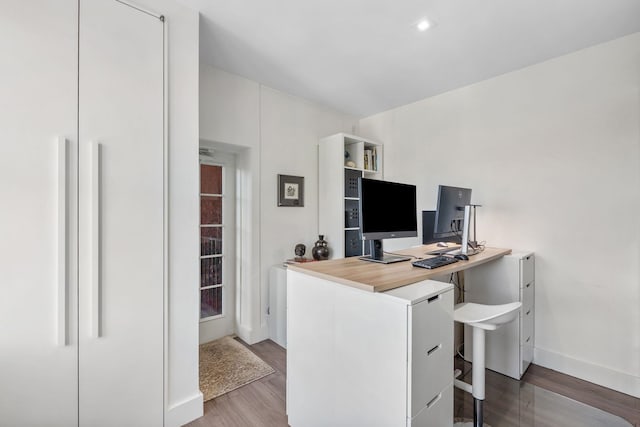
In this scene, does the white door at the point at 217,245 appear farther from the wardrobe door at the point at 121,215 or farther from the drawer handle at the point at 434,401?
the drawer handle at the point at 434,401

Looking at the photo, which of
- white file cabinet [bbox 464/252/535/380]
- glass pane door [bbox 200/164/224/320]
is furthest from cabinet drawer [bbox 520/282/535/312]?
glass pane door [bbox 200/164/224/320]

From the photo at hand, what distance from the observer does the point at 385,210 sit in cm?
173

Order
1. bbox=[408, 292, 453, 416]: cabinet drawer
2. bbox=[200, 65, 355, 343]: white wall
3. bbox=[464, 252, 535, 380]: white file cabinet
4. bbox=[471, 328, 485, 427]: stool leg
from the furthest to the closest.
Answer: bbox=[200, 65, 355, 343]: white wall, bbox=[464, 252, 535, 380]: white file cabinet, bbox=[471, 328, 485, 427]: stool leg, bbox=[408, 292, 453, 416]: cabinet drawer

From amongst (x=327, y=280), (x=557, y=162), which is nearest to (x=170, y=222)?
(x=327, y=280)

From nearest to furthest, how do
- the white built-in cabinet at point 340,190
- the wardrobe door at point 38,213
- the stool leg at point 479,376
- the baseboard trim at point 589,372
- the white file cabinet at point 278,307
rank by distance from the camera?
1. the wardrobe door at point 38,213
2. the stool leg at point 479,376
3. the baseboard trim at point 589,372
4. the white file cabinet at point 278,307
5. the white built-in cabinet at point 340,190

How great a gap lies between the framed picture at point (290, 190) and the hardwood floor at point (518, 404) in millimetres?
1661

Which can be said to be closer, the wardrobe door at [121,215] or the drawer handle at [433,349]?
the drawer handle at [433,349]

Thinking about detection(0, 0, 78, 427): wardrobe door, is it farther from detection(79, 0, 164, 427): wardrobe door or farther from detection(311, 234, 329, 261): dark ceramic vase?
detection(311, 234, 329, 261): dark ceramic vase

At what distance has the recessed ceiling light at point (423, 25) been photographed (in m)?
1.92

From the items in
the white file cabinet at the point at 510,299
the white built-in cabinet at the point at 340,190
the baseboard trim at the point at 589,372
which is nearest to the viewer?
the baseboard trim at the point at 589,372

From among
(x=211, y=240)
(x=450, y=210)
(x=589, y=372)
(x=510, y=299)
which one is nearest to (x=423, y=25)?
(x=450, y=210)

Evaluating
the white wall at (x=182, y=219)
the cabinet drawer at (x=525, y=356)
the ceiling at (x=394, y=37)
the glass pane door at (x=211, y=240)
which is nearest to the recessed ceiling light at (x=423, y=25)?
the ceiling at (x=394, y=37)

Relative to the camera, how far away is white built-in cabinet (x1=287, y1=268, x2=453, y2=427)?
1146mm

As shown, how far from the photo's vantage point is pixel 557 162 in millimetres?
2355
